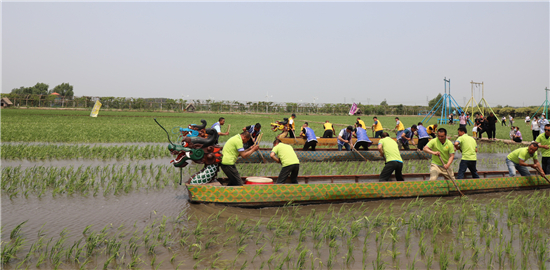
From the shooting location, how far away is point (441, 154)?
7.93 m

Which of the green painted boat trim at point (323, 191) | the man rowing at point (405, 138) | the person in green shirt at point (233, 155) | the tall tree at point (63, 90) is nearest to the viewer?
the green painted boat trim at point (323, 191)

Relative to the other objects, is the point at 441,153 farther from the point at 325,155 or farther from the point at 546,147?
the point at 325,155

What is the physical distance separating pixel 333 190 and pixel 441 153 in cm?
293

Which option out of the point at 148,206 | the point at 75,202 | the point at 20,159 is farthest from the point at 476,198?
the point at 20,159

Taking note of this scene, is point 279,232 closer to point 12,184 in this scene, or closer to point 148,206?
point 148,206

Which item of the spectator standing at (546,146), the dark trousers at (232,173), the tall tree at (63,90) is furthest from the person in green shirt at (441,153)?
the tall tree at (63,90)

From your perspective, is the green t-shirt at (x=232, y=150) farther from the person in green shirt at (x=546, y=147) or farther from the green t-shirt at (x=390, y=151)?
the person in green shirt at (x=546, y=147)

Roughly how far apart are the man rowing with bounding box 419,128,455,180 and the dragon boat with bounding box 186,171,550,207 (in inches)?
11.0

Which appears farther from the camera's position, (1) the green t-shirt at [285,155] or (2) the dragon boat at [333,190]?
(1) the green t-shirt at [285,155]

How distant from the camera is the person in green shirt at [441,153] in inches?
304

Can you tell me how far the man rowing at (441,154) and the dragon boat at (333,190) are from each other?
0.28 metres

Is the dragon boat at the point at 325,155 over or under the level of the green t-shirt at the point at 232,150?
under

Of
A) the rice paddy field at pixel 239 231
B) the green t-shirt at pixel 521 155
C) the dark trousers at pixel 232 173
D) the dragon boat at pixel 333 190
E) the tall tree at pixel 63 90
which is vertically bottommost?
the rice paddy field at pixel 239 231

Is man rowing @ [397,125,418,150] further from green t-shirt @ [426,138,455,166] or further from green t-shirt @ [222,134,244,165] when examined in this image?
green t-shirt @ [222,134,244,165]
